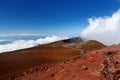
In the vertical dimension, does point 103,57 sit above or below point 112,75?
above

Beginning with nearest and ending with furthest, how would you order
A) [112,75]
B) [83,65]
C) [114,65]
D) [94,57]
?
[112,75]
[114,65]
[83,65]
[94,57]

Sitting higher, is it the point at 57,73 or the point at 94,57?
the point at 94,57

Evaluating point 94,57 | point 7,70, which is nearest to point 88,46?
point 7,70

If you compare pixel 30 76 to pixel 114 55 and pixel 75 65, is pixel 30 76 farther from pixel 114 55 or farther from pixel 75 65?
pixel 114 55

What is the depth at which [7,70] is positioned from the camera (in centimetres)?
3400

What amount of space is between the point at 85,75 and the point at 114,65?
8.93ft

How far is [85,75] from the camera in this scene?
1653 centimetres

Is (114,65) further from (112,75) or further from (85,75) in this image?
(85,75)

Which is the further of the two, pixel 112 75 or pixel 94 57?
pixel 94 57

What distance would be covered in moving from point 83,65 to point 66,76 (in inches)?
86.6

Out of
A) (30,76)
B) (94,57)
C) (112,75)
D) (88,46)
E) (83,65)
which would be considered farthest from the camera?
(88,46)

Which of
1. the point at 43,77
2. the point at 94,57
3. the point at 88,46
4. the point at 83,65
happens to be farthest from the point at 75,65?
the point at 88,46

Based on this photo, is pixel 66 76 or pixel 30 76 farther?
pixel 30 76

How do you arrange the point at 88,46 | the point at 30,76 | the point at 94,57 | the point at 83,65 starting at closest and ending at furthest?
the point at 83,65 → the point at 94,57 → the point at 30,76 → the point at 88,46
